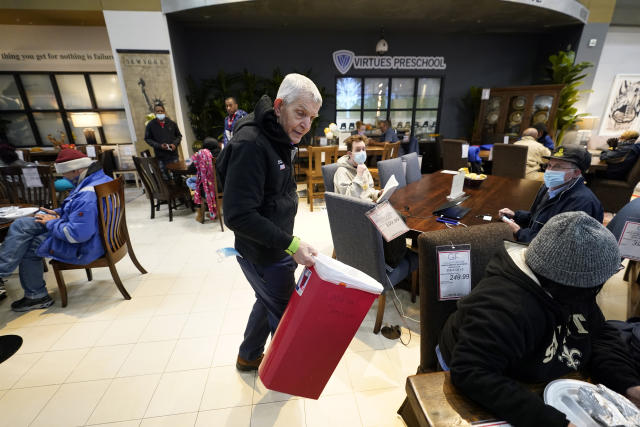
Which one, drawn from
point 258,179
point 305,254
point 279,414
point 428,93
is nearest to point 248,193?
point 258,179

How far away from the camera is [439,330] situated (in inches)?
41.0

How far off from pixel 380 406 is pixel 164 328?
1.58 metres

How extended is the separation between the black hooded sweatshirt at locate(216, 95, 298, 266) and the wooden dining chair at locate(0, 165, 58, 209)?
262 centimetres

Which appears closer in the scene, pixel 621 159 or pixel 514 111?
pixel 621 159

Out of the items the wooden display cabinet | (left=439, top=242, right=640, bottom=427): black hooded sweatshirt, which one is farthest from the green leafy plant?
(left=439, top=242, right=640, bottom=427): black hooded sweatshirt

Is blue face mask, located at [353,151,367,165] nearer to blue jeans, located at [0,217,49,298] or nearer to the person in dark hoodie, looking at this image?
the person in dark hoodie

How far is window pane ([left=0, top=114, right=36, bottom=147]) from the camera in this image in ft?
19.0

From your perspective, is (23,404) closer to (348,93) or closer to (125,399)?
(125,399)

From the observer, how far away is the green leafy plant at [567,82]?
5.56 meters

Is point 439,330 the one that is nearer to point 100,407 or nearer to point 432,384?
point 432,384

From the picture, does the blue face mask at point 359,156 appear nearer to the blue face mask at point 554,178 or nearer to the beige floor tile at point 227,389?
the blue face mask at point 554,178

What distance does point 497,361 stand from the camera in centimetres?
67

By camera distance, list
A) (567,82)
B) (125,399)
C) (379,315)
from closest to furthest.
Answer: (125,399)
(379,315)
(567,82)

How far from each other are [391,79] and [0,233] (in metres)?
7.28
